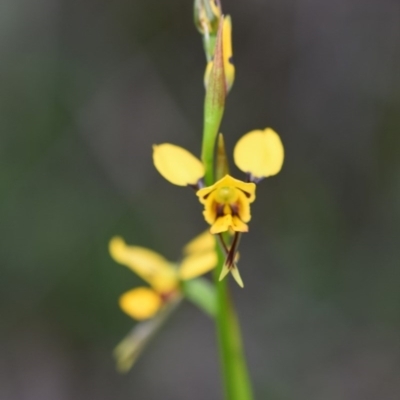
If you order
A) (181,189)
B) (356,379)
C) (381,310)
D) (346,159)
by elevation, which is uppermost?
(346,159)

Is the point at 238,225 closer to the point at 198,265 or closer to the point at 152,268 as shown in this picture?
the point at 198,265

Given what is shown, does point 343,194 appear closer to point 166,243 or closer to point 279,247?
point 279,247

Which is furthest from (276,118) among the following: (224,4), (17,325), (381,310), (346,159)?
(17,325)

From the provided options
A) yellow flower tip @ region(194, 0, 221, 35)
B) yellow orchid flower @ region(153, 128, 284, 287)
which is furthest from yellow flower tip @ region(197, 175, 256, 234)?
yellow flower tip @ region(194, 0, 221, 35)

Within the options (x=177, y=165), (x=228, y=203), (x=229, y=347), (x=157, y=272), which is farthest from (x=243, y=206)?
(x=157, y=272)

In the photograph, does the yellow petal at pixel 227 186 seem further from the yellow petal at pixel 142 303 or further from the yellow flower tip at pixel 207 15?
the yellow petal at pixel 142 303

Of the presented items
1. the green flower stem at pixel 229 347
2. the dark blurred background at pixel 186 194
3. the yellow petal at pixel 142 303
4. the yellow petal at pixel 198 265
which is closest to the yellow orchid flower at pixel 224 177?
the green flower stem at pixel 229 347
